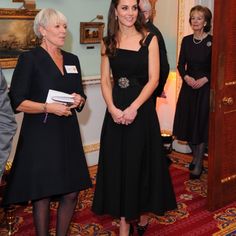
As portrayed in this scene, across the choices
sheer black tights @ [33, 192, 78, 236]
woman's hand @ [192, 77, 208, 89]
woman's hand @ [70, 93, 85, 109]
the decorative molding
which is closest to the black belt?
woman's hand @ [70, 93, 85, 109]

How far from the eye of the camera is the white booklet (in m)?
2.57

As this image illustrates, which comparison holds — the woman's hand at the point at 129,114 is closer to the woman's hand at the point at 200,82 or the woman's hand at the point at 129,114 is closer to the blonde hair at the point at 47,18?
the blonde hair at the point at 47,18

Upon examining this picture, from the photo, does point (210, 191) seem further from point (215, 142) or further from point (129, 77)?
point (129, 77)

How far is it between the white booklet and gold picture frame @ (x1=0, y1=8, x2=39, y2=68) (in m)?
1.47

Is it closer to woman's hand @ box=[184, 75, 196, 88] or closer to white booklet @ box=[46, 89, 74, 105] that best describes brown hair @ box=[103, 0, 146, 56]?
white booklet @ box=[46, 89, 74, 105]

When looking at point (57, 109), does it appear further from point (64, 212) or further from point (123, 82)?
point (64, 212)

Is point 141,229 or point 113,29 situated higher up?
point 113,29

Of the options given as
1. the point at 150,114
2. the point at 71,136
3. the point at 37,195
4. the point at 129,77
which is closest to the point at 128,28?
the point at 129,77

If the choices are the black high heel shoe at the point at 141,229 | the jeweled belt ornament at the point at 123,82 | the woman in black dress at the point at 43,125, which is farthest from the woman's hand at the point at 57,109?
the black high heel shoe at the point at 141,229

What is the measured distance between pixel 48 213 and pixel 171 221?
126 centimetres

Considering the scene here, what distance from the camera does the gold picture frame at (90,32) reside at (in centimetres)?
457

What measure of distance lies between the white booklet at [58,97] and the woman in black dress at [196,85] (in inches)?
84.6

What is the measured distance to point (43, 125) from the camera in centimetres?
260

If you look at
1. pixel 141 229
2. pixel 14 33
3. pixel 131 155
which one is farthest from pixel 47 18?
pixel 141 229
